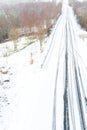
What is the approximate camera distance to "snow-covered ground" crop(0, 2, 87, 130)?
2233 cm

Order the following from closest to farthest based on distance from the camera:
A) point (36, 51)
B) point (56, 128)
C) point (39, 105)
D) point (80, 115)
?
1. point (56, 128)
2. point (80, 115)
3. point (39, 105)
4. point (36, 51)

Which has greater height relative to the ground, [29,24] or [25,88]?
[29,24]

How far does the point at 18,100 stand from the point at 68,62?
1467 centimetres

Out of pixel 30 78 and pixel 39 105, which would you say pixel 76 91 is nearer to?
pixel 39 105

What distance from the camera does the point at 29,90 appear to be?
28.9m

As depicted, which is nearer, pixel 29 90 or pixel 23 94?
pixel 23 94

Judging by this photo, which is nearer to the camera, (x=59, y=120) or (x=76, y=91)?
(x=59, y=120)

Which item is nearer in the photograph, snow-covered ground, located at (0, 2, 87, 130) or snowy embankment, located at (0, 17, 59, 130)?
snow-covered ground, located at (0, 2, 87, 130)

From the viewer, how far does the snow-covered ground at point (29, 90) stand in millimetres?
22328

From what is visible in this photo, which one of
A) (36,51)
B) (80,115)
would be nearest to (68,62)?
(36,51)

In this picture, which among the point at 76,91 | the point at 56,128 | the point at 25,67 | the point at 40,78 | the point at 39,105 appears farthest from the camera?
the point at 25,67

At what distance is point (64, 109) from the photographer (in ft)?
78.2

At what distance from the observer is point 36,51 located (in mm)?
49562

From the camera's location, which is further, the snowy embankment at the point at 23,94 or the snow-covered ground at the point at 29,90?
the snowy embankment at the point at 23,94
